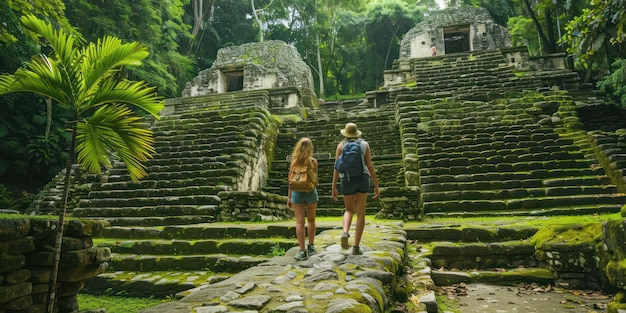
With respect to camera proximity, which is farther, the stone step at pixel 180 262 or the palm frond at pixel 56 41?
the stone step at pixel 180 262

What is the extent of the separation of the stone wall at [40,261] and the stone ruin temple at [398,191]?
0.57 feet

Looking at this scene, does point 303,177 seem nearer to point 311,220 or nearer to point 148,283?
point 311,220

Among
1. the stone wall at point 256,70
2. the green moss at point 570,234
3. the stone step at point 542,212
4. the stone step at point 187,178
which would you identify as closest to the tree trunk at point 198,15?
the stone wall at point 256,70

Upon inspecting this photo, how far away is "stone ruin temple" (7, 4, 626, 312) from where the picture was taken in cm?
300

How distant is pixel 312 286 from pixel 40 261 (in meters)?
1.80

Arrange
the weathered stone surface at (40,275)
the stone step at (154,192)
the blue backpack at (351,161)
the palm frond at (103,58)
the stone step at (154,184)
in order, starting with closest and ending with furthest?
the weathered stone surface at (40,275) < the palm frond at (103,58) < the blue backpack at (351,161) < the stone step at (154,192) < the stone step at (154,184)

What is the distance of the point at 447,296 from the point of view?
3.23 meters

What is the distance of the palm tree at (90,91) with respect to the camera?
2428mm

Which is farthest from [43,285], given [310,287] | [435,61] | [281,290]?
[435,61]

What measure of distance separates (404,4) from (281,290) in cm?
2567

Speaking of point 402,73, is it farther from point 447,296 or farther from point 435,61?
point 447,296

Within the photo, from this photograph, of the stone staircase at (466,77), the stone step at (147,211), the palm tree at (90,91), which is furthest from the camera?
the stone staircase at (466,77)

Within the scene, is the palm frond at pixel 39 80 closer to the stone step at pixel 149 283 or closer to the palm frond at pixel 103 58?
the palm frond at pixel 103 58

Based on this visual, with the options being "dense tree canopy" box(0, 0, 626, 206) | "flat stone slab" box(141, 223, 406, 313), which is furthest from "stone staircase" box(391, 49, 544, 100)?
"flat stone slab" box(141, 223, 406, 313)
